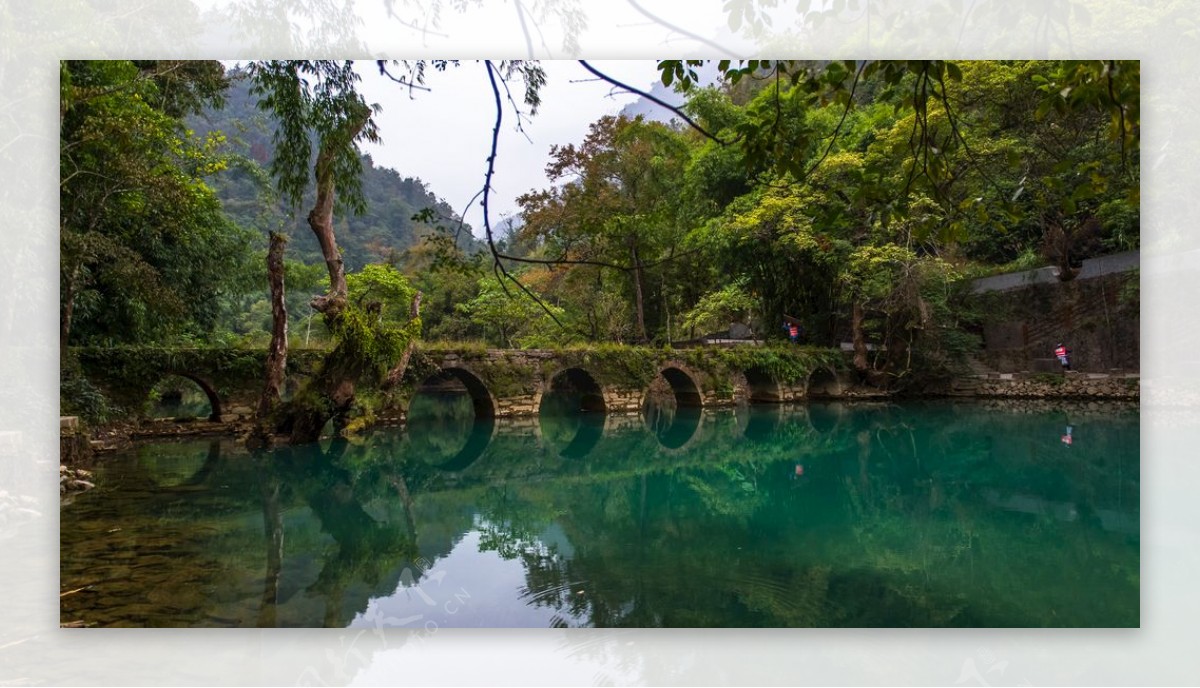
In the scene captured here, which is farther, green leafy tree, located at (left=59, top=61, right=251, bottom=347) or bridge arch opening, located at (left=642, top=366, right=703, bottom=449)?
bridge arch opening, located at (left=642, top=366, right=703, bottom=449)

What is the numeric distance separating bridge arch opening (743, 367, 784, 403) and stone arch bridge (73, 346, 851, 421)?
26 millimetres

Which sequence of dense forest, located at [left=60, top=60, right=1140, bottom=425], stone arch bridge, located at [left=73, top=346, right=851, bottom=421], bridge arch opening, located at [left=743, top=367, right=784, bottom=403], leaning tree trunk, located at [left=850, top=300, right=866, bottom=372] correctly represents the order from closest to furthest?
1. dense forest, located at [left=60, top=60, right=1140, bottom=425]
2. stone arch bridge, located at [left=73, top=346, right=851, bottom=421]
3. leaning tree trunk, located at [left=850, top=300, right=866, bottom=372]
4. bridge arch opening, located at [left=743, top=367, right=784, bottom=403]

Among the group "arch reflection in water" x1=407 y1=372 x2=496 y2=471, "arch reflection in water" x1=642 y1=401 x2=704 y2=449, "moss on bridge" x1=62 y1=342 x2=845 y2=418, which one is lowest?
"arch reflection in water" x1=407 y1=372 x2=496 y2=471

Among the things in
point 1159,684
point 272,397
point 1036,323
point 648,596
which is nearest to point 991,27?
point 1159,684

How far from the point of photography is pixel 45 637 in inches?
108

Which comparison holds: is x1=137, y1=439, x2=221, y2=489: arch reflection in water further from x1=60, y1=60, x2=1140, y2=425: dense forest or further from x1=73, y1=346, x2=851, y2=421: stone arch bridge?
x1=60, y1=60, x2=1140, y2=425: dense forest

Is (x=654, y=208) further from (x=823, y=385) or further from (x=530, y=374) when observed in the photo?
(x=823, y=385)

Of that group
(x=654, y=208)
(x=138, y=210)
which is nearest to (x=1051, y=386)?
(x=654, y=208)

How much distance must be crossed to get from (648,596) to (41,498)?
324cm

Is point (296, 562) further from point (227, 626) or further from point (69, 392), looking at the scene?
point (69, 392)

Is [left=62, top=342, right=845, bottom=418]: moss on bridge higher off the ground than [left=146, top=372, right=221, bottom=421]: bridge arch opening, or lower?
higher

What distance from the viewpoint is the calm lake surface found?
12.3 feet

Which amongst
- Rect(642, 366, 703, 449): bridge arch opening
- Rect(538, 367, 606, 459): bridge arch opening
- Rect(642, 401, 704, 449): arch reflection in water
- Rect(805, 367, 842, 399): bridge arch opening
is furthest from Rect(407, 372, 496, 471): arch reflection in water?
Rect(805, 367, 842, 399): bridge arch opening

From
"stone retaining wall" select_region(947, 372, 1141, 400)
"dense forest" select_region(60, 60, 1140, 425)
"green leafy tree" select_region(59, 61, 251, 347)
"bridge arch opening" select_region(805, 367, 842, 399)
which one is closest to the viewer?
"dense forest" select_region(60, 60, 1140, 425)
